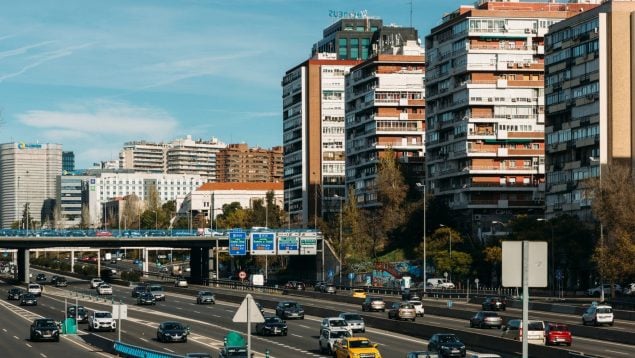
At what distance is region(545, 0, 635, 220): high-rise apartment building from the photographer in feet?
447

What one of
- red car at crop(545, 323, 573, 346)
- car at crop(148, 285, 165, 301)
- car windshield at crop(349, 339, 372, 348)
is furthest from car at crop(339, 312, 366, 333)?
car at crop(148, 285, 165, 301)

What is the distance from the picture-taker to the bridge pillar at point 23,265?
177 metres

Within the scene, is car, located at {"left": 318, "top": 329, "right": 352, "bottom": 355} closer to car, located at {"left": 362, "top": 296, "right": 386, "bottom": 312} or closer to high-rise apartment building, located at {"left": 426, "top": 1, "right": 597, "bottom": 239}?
car, located at {"left": 362, "top": 296, "right": 386, "bottom": 312}

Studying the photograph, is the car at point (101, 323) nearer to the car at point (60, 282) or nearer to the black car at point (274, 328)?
the black car at point (274, 328)

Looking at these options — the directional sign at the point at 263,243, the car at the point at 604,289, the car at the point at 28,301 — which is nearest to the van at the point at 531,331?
the car at the point at 604,289

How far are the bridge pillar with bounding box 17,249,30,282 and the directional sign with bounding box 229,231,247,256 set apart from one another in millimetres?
34766

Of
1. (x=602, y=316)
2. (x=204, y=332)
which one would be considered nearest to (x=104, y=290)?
(x=204, y=332)

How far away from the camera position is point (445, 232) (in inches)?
5965

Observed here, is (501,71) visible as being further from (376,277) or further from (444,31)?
(376,277)

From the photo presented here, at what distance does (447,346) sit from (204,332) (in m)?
28.9

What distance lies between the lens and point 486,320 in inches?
3059

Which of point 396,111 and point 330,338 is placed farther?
point 396,111

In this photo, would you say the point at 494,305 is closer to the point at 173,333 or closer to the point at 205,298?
the point at 173,333

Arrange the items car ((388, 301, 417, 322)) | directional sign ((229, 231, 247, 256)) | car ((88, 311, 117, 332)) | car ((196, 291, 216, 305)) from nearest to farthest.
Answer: car ((88, 311, 117, 332)) < car ((388, 301, 417, 322)) < car ((196, 291, 216, 305)) < directional sign ((229, 231, 247, 256))
